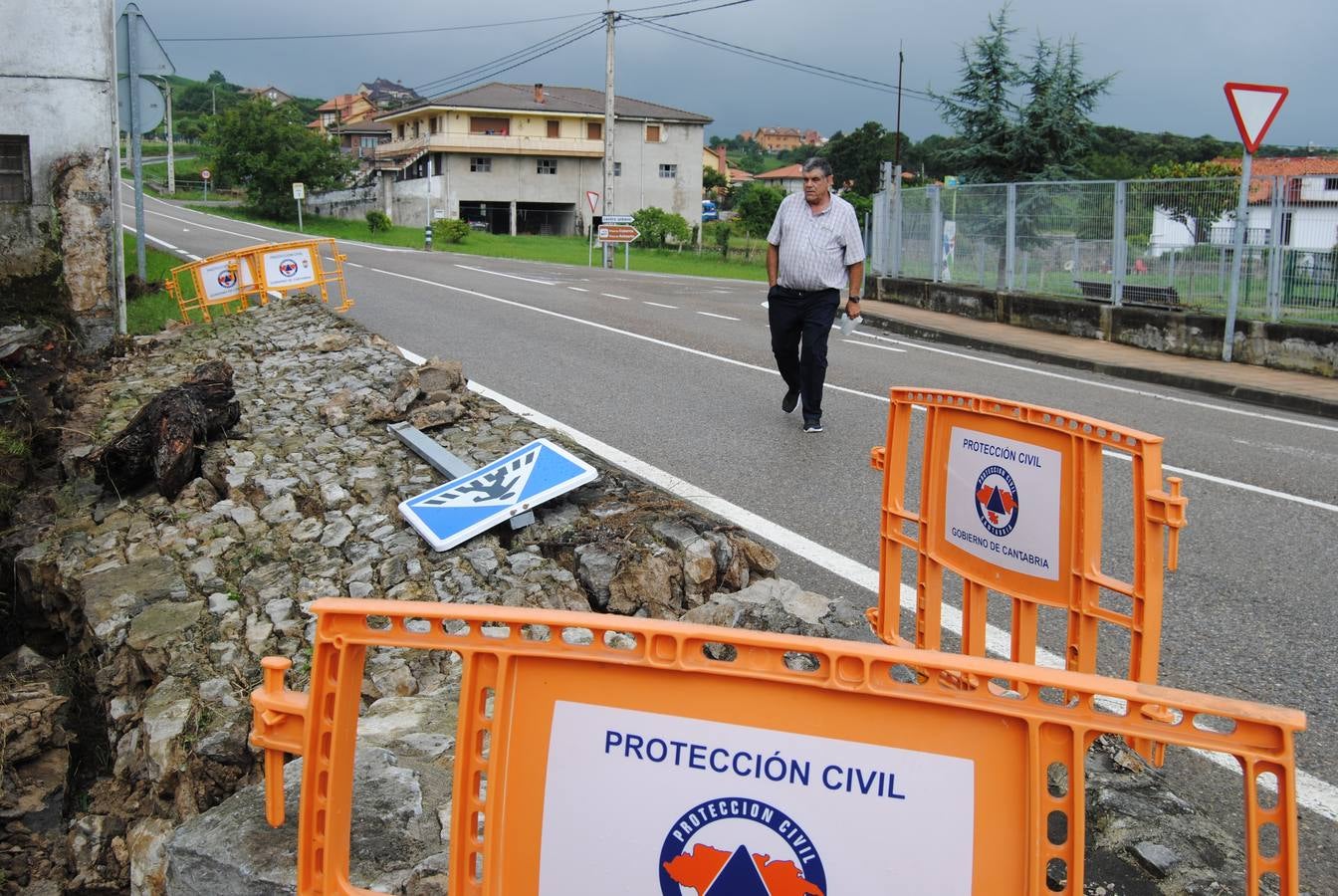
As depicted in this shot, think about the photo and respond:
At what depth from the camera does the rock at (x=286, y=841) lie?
2801 mm

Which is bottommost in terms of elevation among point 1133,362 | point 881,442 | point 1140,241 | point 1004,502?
point 881,442

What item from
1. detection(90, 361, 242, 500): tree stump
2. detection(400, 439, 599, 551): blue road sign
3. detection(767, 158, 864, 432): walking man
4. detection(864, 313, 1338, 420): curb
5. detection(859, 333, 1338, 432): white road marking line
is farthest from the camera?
detection(864, 313, 1338, 420): curb

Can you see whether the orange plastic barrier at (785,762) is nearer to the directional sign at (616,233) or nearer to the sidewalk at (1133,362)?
the sidewalk at (1133,362)

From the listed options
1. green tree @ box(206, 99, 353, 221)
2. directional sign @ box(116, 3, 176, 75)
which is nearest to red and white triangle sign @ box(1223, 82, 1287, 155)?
directional sign @ box(116, 3, 176, 75)

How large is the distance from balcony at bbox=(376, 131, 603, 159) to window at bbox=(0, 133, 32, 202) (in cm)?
6156

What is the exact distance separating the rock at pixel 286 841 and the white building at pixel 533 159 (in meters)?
69.2

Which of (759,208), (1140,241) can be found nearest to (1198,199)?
(1140,241)

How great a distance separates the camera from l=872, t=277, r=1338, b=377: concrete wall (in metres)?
13.5

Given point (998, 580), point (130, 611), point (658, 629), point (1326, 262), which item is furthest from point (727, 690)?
point (1326, 262)

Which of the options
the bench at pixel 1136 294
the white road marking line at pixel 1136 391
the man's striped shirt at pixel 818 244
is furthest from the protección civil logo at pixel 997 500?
the bench at pixel 1136 294

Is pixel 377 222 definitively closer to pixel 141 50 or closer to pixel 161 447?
pixel 141 50

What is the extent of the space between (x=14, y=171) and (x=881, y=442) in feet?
27.1

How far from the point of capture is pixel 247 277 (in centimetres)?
1481

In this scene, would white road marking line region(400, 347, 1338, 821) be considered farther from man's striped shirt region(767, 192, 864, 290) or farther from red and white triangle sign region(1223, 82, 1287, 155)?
red and white triangle sign region(1223, 82, 1287, 155)
